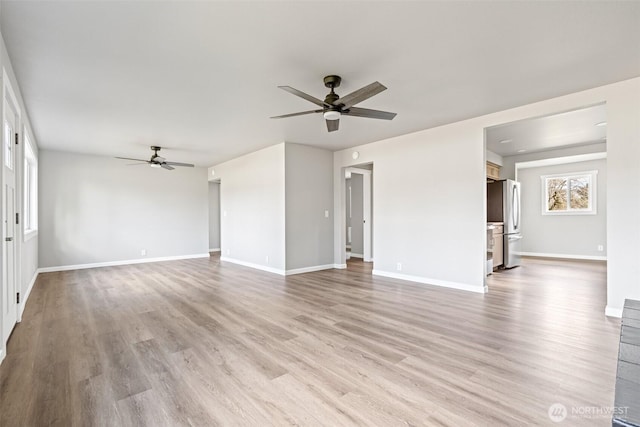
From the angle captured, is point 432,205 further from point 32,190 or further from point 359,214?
point 32,190

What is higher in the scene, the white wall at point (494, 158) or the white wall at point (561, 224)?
the white wall at point (494, 158)

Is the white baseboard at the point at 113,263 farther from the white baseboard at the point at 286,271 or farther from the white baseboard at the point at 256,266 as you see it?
the white baseboard at the point at 286,271

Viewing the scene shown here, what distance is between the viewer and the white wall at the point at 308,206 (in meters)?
5.81

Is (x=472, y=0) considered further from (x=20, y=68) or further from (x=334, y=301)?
(x=20, y=68)

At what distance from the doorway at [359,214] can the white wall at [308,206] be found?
116 cm

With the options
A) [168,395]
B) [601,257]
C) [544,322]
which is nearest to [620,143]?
[544,322]

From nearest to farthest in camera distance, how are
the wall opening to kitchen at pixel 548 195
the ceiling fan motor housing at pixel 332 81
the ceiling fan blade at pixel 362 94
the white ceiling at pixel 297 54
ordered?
the white ceiling at pixel 297 54, the ceiling fan blade at pixel 362 94, the ceiling fan motor housing at pixel 332 81, the wall opening to kitchen at pixel 548 195

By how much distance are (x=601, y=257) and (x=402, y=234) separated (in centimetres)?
560

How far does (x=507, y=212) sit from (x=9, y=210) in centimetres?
768

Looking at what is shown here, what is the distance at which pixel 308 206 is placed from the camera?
6.10m

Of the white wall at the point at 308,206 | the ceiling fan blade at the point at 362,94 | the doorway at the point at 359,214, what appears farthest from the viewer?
the doorway at the point at 359,214

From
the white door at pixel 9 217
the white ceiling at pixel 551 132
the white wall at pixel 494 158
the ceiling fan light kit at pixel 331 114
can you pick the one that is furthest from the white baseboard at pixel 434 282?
the white door at pixel 9 217

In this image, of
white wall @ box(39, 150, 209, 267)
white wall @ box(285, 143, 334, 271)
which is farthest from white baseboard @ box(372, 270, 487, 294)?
white wall @ box(39, 150, 209, 267)

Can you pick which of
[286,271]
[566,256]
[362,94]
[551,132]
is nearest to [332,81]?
[362,94]
